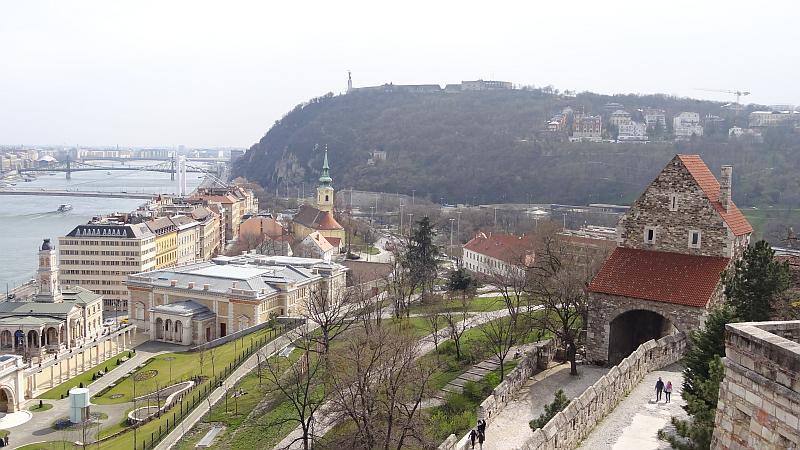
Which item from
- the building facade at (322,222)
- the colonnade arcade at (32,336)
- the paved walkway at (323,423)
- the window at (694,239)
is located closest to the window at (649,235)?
the window at (694,239)

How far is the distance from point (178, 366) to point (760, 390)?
1687 inches

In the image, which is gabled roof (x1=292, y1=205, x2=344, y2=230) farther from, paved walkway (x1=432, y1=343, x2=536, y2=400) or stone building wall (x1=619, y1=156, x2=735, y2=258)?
stone building wall (x1=619, y1=156, x2=735, y2=258)

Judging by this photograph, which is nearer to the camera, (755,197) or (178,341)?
(178,341)

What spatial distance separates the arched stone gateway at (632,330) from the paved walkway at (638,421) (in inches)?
159

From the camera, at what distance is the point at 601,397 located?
695 inches

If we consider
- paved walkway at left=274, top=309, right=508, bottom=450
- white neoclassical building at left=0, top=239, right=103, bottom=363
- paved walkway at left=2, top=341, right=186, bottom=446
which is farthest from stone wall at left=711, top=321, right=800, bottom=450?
white neoclassical building at left=0, top=239, right=103, bottom=363

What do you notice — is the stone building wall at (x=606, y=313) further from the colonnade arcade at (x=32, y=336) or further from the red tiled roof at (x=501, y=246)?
the colonnade arcade at (x=32, y=336)

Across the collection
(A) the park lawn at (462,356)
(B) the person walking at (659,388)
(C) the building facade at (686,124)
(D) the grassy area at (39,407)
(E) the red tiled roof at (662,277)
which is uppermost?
(C) the building facade at (686,124)

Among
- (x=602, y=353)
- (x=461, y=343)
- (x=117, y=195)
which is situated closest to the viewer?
(x=602, y=353)

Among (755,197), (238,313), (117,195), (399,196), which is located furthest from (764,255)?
(117,195)

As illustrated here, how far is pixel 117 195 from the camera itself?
15988 centimetres

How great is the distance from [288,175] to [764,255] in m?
178

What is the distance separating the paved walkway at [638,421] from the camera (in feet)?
52.5

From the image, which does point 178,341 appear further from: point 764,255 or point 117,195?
point 117,195
